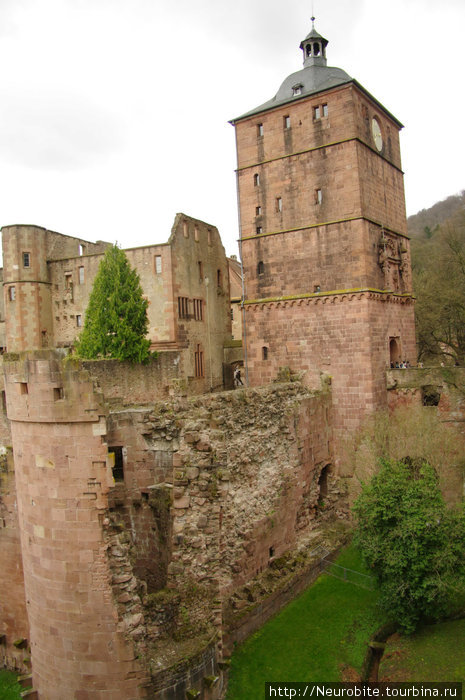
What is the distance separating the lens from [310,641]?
13664mm

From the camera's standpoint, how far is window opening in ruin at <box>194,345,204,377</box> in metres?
28.8

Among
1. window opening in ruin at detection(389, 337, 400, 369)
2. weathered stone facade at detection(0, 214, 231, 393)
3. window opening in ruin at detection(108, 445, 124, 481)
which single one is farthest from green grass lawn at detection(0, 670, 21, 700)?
window opening in ruin at detection(389, 337, 400, 369)

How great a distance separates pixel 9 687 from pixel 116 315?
14.8 meters

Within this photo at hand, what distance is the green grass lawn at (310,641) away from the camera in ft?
40.6

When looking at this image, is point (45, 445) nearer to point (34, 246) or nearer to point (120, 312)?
point (120, 312)

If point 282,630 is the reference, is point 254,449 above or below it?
above

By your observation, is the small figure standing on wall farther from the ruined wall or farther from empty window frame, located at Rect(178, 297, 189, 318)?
the ruined wall

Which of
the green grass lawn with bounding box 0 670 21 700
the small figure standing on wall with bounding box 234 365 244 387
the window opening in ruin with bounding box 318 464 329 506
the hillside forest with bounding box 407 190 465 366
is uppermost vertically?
the hillside forest with bounding box 407 190 465 366

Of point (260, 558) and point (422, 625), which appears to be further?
point (260, 558)

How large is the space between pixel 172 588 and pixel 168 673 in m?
1.59

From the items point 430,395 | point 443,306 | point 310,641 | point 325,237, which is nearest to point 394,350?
point 430,395

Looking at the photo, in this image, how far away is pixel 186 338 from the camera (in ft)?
91.7

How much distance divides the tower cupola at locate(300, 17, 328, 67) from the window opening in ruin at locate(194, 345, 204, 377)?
46.1 feet

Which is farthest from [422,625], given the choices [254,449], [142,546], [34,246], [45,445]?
[34,246]
